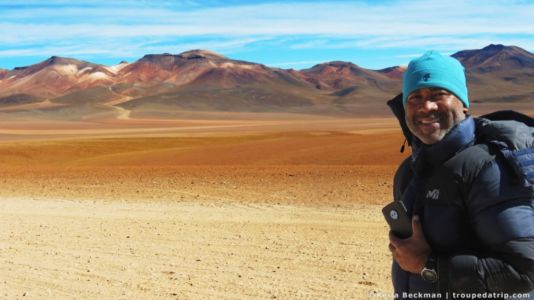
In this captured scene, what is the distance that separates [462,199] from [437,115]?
1.18ft

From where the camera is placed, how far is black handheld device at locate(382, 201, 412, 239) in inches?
86.0

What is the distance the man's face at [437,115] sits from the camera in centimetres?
232

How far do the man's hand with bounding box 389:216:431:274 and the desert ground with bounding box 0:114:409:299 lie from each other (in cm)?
350

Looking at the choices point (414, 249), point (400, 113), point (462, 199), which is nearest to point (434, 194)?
point (462, 199)

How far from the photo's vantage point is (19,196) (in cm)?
1321

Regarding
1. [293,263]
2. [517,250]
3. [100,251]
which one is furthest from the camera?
[100,251]

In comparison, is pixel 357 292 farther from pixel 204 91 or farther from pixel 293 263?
pixel 204 91

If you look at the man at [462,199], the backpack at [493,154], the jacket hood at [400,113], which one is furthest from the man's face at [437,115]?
the jacket hood at [400,113]

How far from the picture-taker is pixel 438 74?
229 centimetres

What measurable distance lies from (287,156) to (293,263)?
55.8 ft

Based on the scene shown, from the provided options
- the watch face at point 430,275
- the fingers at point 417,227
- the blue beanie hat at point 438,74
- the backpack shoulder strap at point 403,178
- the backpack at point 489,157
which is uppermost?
the blue beanie hat at point 438,74

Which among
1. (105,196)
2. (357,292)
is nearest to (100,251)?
(357,292)

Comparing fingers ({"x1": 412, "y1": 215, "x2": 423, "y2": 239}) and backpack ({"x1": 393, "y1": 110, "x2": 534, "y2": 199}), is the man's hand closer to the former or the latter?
fingers ({"x1": 412, "y1": 215, "x2": 423, "y2": 239})

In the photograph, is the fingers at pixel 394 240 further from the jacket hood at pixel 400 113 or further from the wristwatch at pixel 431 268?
the jacket hood at pixel 400 113
